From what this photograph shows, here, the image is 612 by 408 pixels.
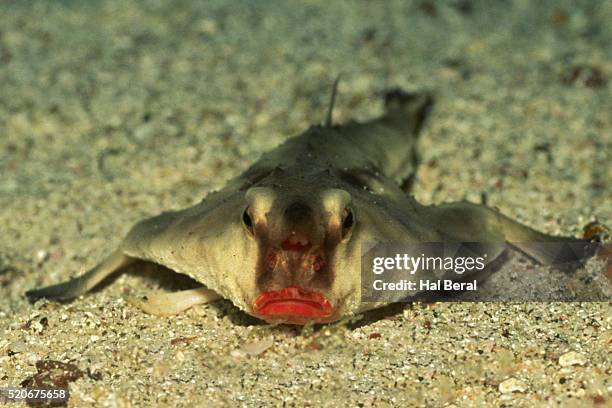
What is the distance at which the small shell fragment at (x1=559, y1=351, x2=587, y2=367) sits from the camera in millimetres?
4023

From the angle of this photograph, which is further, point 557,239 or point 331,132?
point 331,132

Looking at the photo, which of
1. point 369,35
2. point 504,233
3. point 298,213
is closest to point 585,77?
point 369,35

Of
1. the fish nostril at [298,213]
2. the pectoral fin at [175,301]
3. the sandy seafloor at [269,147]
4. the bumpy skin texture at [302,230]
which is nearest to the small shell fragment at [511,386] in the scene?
the sandy seafloor at [269,147]

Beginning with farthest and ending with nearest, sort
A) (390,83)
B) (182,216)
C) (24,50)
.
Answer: (24,50) < (390,83) < (182,216)

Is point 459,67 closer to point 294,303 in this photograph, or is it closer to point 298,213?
point 298,213

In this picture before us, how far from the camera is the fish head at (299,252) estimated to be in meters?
3.77

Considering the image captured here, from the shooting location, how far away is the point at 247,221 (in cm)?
405

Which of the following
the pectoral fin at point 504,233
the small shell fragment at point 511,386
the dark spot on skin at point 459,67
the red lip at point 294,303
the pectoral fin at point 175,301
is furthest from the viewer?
the dark spot on skin at point 459,67

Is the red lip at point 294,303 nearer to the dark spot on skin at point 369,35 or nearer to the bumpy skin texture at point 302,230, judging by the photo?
the bumpy skin texture at point 302,230

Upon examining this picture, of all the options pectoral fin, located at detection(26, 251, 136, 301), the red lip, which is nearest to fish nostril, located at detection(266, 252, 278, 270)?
the red lip

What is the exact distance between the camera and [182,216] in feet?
16.5

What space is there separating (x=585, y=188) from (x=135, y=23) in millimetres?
6572

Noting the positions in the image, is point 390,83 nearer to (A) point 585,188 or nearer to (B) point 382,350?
(A) point 585,188

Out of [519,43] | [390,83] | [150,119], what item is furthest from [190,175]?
[519,43]
